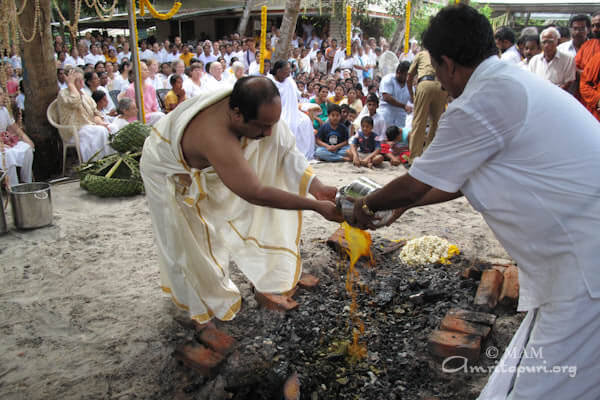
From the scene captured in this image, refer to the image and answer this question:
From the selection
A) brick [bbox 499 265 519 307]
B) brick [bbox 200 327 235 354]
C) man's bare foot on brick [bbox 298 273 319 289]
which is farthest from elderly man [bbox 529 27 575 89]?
brick [bbox 200 327 235 354]

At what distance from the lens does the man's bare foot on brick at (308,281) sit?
11.1 ft

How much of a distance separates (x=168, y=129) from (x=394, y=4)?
21911mm

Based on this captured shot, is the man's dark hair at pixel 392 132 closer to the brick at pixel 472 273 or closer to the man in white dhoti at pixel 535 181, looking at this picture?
the brick at pixel 472 273

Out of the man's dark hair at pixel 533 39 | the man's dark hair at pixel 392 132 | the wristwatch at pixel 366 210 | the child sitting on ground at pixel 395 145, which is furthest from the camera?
the man's dark hair at pixel 392 132

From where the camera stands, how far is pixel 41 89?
684 centimetres

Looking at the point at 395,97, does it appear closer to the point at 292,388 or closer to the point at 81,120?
the point at 81,120

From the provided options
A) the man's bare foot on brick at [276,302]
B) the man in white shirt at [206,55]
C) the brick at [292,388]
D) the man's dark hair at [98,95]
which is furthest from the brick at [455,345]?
the man in white shirt at [206,55]

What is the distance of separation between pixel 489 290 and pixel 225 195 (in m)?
1.82

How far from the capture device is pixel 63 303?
346 cm

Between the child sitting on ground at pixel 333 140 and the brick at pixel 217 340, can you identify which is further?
the child sitting on ground at pixel 333 140

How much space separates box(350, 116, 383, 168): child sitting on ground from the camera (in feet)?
24.3

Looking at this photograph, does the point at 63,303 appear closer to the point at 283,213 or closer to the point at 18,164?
the point at 283,213

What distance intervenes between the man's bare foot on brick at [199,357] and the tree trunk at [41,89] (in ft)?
18.2

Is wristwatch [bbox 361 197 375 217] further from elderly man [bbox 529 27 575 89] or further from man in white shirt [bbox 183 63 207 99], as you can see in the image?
man in white shirt [bbox 183 63 207 99]
